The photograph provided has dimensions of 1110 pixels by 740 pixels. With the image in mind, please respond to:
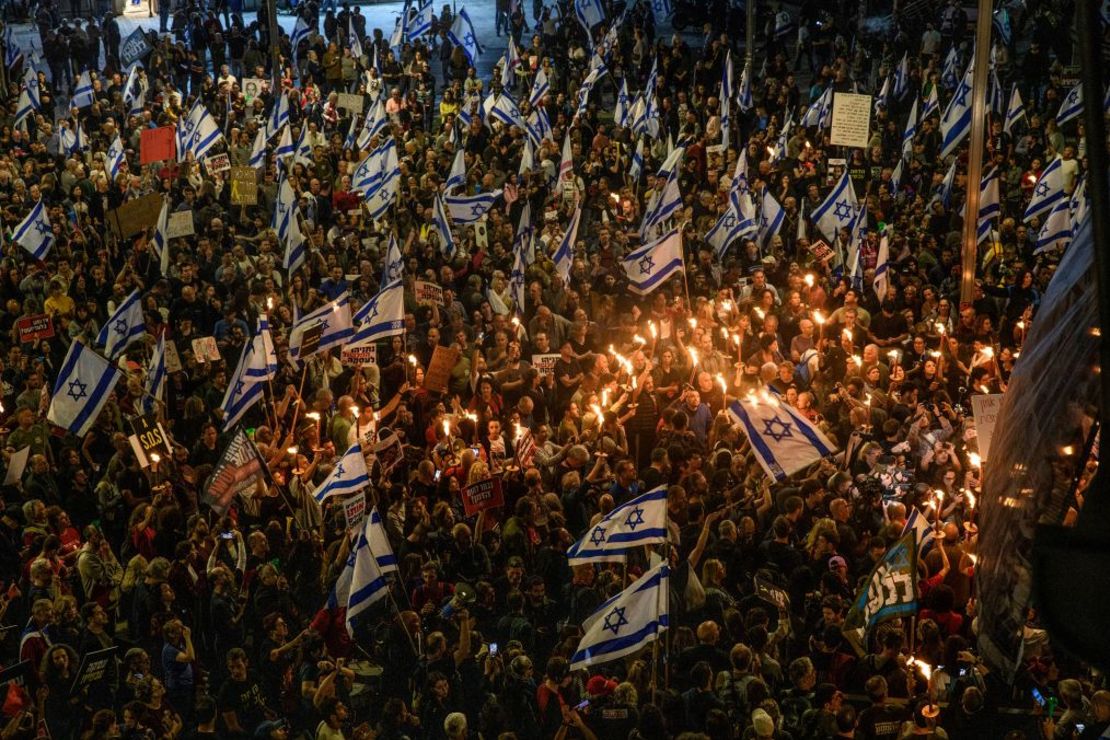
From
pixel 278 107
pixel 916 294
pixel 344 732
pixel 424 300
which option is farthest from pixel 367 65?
pixel 344 732

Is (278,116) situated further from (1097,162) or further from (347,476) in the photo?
(1097,162)

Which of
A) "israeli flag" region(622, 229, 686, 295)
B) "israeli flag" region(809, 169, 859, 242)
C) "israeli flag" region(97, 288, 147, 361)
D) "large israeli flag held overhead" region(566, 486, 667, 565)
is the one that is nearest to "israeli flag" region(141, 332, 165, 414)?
"israeli flag" region(97, 288, 147, 361)

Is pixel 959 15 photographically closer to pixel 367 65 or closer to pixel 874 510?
pixel 367 65

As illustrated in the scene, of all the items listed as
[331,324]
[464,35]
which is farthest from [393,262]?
[464,35]

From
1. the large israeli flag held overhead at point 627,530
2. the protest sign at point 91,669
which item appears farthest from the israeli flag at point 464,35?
the protest sign at point 91,669

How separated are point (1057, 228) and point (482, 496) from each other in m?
8.93

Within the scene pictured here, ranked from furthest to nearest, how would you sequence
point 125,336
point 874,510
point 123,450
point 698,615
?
1. point 125,336
2. point 123,450
3. point 874,510
4. point 698,615

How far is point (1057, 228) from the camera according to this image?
17.8 meters

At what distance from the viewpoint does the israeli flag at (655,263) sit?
55.9ft

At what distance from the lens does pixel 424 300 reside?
17.6 m

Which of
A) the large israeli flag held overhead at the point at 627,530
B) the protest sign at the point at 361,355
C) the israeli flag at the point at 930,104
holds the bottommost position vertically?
the protest sign at the point at 361,355

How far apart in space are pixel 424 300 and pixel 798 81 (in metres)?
18.5

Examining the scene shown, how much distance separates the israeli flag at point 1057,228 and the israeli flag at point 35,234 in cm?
1327

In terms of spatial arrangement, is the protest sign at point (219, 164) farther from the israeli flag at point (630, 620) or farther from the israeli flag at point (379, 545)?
the israeli flag at point (630, 620)
